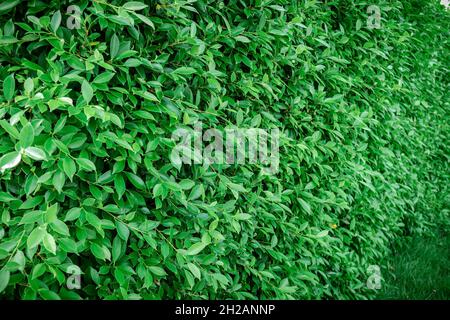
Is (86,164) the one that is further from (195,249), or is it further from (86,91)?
(195,249)

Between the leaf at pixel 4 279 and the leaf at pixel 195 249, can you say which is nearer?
the leaf at pixel 4 279

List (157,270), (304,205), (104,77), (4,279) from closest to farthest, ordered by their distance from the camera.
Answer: (4,279) < (104,77) < (157,270) < (304,205)

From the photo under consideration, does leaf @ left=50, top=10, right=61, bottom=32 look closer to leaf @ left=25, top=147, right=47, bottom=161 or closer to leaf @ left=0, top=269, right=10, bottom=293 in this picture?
leaf @ left=25, top=147, right=47, bottom=161

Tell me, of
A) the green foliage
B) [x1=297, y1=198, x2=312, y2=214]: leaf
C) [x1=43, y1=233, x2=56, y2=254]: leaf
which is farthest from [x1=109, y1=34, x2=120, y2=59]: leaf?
the green foliage

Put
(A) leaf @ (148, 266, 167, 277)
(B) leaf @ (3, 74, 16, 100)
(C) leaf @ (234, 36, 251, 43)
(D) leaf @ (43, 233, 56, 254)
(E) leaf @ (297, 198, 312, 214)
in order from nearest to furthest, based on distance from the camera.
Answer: (D) leaf @ (43, 233, 56, 254)
(B) leaf @ (3, 74, 16, 100)
(A) leaf @ (148, 266, 167, 277)
(C) leaf @ (234, 36, 251, 43)
(E) leaf @ (297, 198, 312, 214)

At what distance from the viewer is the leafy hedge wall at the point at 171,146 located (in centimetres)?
145

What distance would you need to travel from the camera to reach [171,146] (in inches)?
67.0

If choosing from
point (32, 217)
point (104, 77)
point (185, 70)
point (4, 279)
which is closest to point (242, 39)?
point (185, 70)

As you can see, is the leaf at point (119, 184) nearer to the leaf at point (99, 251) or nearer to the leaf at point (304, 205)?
the leaf at point (99, 251)

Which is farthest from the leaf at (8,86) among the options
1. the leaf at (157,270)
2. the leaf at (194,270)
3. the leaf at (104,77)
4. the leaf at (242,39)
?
the leaf at (242,39)

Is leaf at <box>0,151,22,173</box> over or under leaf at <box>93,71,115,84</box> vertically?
under

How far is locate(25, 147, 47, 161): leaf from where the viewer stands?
4.41 feet

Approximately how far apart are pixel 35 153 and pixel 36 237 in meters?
0.26
